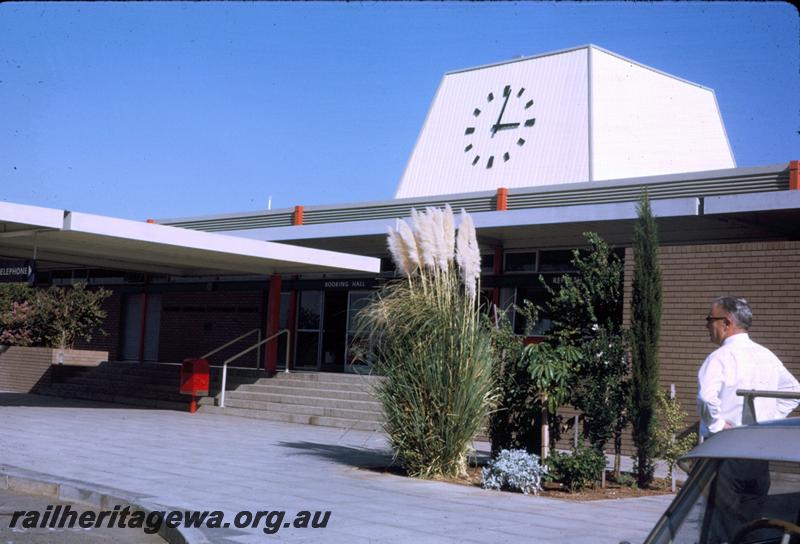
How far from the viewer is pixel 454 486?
1030 centimetres

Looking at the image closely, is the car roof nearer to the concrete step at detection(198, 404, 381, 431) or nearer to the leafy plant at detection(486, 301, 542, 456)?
the leafy plant at detection(486, 301, 542, 456)

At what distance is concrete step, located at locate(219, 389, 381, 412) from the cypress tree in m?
8.32

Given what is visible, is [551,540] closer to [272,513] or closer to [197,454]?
[272,513]

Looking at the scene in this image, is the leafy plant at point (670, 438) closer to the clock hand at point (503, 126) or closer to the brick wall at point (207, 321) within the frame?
the brick wall at point (207, 321)

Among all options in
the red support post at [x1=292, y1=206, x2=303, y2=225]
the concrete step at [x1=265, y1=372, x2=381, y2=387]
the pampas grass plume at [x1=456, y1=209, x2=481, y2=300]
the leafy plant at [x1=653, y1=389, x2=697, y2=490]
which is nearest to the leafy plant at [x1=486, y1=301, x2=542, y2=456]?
the pampas grass plume at [x1=456, y1=209, x2=481, y2=300]

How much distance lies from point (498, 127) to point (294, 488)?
28.9m

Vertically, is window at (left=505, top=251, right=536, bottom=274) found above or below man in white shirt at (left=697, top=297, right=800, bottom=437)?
above

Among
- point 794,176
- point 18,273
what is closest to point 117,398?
point 18,273

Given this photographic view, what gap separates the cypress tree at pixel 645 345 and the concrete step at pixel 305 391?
353 inches

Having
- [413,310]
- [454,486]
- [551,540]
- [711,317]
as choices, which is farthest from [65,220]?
[711,317]

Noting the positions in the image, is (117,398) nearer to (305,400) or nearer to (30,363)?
(30,363)

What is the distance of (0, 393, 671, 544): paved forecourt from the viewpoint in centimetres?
759

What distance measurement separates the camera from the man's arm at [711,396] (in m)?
5.69

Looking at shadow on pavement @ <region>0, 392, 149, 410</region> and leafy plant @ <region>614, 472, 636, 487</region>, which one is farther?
shadow on pavement @ <region>0, 392, 149, 410</region>
